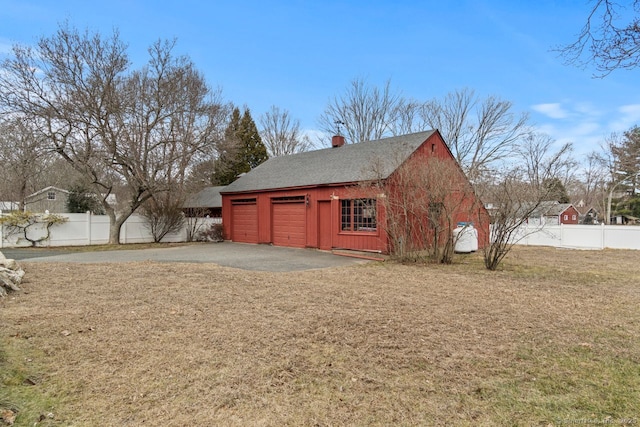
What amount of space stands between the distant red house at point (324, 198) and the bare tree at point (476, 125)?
555 inches

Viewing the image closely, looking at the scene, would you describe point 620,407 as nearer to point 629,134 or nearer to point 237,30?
point 237,30

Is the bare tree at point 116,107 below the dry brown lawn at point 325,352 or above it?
above

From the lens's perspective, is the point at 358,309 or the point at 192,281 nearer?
the point at 358,309

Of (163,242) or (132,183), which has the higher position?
A: (132,183)

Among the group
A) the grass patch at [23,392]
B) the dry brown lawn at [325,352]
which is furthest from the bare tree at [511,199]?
the grass patch at [23,392]

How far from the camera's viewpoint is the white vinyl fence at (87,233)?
1388 centimetres

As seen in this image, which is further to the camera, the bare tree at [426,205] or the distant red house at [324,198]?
the distant red house at [324,198]

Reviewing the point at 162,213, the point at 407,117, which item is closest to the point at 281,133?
the point at 407,117

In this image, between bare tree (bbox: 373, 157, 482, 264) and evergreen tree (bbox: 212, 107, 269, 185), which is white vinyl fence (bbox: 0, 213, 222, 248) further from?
evergreen tree (bbox: 212, 107, 269, 185)

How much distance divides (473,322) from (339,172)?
9389mm

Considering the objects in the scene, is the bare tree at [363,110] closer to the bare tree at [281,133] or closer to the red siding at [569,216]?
the bare tree at [281,133]

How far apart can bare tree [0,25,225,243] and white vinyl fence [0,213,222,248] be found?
0.58 metres

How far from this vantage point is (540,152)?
14.1 metres

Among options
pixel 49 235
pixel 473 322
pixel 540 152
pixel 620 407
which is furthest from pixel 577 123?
pixel 49 235
